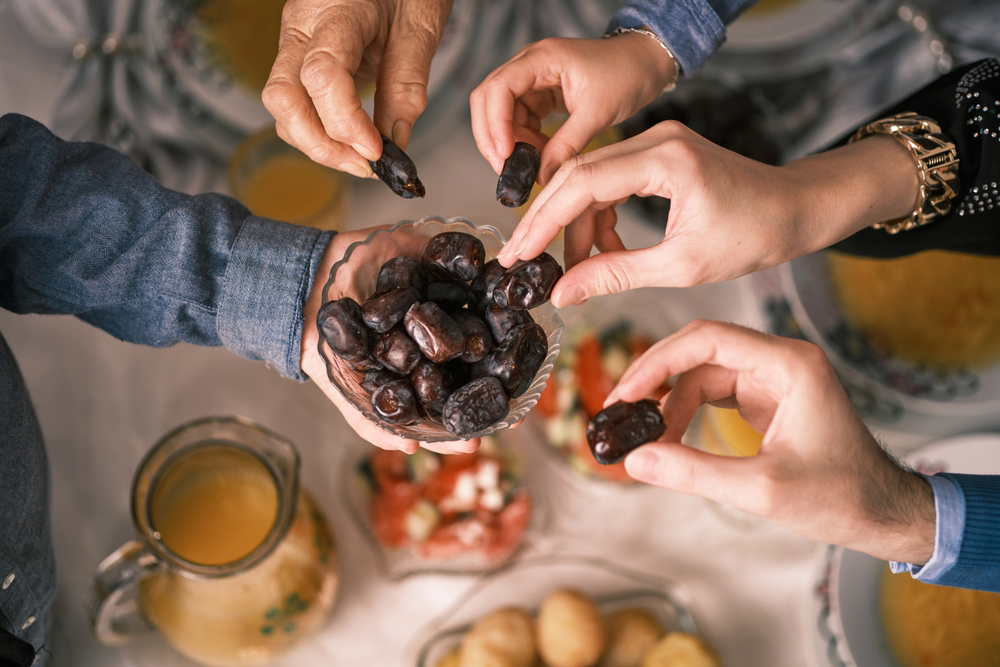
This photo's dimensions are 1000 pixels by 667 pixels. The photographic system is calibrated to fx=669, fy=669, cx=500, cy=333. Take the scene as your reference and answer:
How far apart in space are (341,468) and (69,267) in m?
0.54

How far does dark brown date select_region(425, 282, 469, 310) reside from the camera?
84 cm

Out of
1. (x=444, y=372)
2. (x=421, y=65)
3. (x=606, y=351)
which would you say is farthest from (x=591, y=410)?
(x=421, y=65)

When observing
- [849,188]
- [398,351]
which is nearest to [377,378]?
[398,351]

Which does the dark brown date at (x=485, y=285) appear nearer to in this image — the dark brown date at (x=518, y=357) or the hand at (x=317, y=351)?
the dark brown date at (x=518, y=357)

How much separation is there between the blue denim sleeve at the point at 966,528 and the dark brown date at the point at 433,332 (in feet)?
1.81

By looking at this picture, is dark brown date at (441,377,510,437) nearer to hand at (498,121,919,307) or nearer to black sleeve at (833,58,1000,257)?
hand at (498,121,919,307)

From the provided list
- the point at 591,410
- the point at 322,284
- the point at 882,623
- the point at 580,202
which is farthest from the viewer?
the point at 591,410

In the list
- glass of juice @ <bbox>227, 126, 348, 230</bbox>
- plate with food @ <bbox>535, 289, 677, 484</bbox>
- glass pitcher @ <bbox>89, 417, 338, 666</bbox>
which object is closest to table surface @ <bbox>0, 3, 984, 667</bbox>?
plate with food @ <bbox>535, 289, 677, 484</bbox>

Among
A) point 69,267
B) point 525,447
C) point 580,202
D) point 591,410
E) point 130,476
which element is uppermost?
point 580,202

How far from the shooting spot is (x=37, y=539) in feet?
2.72

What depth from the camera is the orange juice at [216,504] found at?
92 cm

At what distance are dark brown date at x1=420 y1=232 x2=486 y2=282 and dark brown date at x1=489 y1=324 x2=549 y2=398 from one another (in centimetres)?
11

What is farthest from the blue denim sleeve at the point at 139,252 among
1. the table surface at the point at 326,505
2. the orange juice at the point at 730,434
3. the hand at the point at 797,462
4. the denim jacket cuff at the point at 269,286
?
the orange juice at the point at 730,434

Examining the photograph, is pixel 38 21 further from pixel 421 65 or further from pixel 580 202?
pixel 580 202
